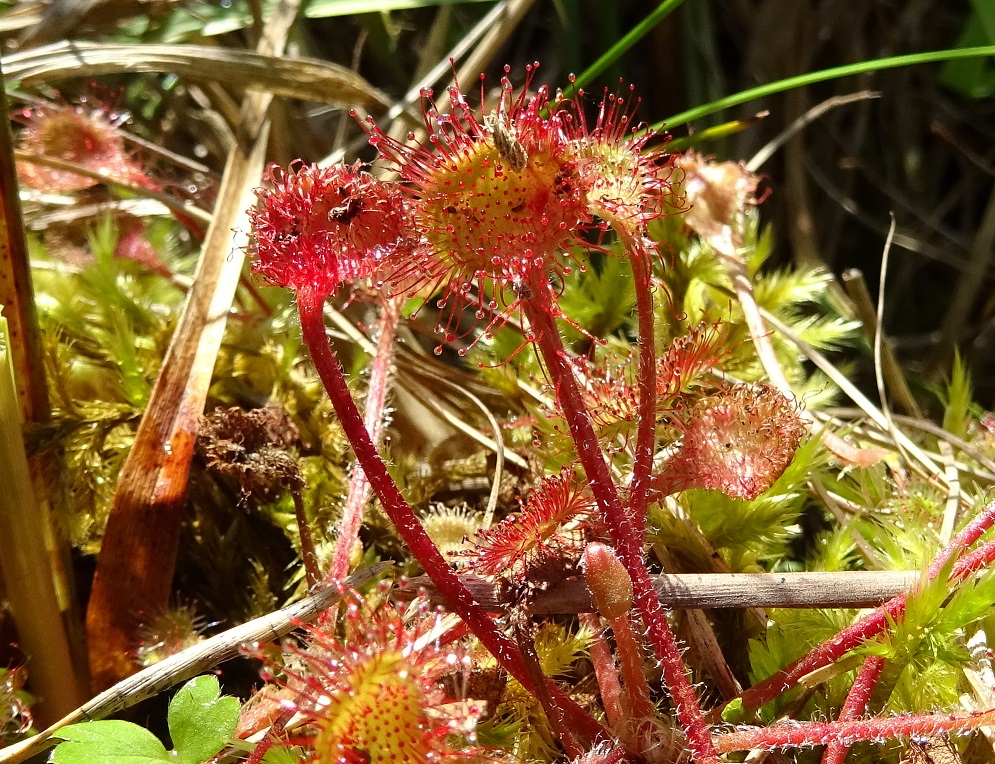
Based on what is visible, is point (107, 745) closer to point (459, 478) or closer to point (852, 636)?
point (459, 478)

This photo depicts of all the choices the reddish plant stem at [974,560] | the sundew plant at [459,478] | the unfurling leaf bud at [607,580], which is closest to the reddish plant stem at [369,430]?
the sundew plant at [459,478]

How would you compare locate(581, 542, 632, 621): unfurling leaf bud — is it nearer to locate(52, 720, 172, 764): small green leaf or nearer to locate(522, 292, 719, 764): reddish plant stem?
locate(522, 292, 719, 764): reddish plant stem

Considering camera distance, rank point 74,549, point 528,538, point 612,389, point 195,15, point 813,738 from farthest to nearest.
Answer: point 195,15 < point 74,549 < point 612,389 < point 528,538 < point 813,738

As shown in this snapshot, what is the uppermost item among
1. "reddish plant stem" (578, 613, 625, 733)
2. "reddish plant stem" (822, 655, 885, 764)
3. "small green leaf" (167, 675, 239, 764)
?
"small green leaf" (167, 675, 239, 764)

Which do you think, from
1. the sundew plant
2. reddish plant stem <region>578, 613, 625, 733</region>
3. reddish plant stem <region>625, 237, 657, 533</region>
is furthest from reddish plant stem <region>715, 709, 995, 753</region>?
reddish plant stem <region>625, 237, 657, 533</region>

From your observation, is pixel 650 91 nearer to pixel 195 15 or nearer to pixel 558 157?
pixel 195 15

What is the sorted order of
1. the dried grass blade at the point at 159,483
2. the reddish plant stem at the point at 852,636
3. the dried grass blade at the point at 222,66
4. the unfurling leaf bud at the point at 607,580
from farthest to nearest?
the dried grass blade at the point at 222,66 < the dried grass blade at the point at 159,483 < the reddish plant stem at the point at 852,636 < the unfurling leaf bud at the point at 607,580

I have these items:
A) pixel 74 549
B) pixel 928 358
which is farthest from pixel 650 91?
pixel 74 549

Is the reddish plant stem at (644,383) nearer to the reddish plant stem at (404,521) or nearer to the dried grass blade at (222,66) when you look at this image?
the reddish plant stem at (404,521)
